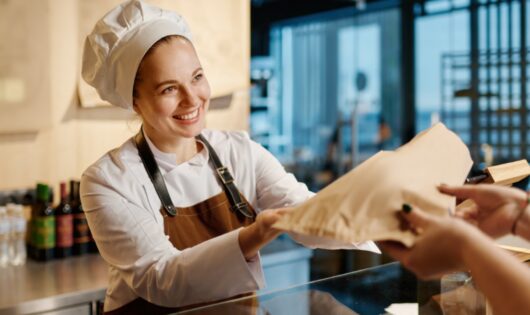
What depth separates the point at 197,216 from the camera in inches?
68.2

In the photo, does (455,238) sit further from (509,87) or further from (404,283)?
(509,87)

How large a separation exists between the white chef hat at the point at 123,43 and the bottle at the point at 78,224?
3.65ft

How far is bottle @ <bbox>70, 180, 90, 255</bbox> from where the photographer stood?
2.74 meters

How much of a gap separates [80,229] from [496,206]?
82.3 inches

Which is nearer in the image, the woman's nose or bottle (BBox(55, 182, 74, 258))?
the woman's nose

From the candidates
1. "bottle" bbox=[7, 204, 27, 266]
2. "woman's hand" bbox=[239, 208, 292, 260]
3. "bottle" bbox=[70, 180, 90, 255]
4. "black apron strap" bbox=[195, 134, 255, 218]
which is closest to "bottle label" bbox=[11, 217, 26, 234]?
"bottle" bbox=[7, 204, 27, 266]

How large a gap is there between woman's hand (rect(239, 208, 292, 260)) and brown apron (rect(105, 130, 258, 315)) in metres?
0.29

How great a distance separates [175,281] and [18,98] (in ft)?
5.32

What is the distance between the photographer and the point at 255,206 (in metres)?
1.86

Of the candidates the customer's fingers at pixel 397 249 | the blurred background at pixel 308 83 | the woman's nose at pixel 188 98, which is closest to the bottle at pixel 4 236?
the blurred background at pixel 308 83

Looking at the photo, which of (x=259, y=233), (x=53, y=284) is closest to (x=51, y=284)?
(x=53, y=284)

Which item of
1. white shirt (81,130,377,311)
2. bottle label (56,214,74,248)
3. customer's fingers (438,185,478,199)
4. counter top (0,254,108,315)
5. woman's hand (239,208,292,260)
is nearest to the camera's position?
customer's fingers (438,185,478,199)

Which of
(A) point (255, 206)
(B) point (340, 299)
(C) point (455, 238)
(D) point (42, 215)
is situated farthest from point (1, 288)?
(C) point (455, 238)

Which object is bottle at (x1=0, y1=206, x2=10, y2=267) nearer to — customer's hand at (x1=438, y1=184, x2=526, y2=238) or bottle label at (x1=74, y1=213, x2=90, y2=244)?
bottle label at (x1=74, y1=213, x2=90, y2=244)
